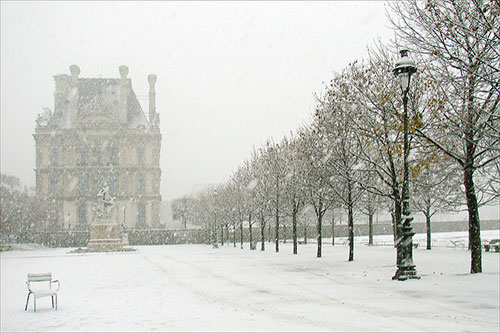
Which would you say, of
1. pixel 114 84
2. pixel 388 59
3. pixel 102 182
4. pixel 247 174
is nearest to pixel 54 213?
pixel 102 182

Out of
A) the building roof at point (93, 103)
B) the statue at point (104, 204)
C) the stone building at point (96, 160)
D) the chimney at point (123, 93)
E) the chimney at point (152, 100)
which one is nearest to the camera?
the statue at point (104, 204)

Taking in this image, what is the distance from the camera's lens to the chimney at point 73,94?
74625mm

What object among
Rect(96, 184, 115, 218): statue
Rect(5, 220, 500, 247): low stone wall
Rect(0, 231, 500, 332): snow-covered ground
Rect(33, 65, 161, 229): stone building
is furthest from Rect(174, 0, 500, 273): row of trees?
Rect(33, 65, 161, 229): stone building

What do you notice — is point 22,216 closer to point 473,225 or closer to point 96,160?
point 96,160

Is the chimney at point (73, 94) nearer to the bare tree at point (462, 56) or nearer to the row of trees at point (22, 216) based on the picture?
the row of trees at point (22, 216)

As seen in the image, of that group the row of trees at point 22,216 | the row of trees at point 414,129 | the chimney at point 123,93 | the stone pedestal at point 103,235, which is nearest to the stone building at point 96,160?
the chimney at point 123,93

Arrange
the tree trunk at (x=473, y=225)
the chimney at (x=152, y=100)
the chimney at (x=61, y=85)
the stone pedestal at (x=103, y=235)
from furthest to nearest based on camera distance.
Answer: the chimney at (x=61, y=85)
the chimney at (x=152, y=100)
the stone pedestal at (x=103, y=235)
the tree trunk at (x=473, y=225)

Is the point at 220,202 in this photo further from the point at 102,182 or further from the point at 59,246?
the point at 102,182

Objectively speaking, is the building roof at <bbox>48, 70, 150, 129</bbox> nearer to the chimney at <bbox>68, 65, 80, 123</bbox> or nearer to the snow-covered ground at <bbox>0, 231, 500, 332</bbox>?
the chimney at <bbox>68, 65, 80, 123</bbox>

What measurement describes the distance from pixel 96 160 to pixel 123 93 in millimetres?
Answer: 10383

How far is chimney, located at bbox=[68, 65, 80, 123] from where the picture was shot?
74625mm

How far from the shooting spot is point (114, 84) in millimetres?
79750

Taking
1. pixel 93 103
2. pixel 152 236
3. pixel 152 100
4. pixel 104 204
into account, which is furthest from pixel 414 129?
pixel 152 100

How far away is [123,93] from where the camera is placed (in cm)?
7544
